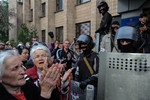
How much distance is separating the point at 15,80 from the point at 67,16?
17.3 meters

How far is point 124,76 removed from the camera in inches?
90.6

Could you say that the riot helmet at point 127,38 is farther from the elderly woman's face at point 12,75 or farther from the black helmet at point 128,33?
the elderly woman's face at point 12,75

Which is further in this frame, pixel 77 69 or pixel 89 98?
pixel 77 69

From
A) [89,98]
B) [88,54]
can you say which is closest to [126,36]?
[89,98]

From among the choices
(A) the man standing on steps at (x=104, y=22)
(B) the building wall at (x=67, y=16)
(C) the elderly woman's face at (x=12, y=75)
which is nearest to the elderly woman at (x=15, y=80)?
(C) the elderly woman's face at (x=12, y=75)

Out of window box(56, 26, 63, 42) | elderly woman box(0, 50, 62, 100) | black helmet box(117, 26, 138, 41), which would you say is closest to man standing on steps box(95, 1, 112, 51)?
black helmet box(117, 26, 138, 41)

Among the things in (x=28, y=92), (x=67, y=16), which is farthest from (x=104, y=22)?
(x=67, y=16)

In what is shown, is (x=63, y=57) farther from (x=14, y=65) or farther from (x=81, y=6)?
(x=81, y=6)

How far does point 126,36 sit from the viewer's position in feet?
9.16

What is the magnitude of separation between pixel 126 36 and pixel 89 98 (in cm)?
75

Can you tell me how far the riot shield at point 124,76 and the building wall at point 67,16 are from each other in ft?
36.3

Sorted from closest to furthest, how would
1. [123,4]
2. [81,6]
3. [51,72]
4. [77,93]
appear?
[51,72] < [77,93] < [123,4] < [81,6]

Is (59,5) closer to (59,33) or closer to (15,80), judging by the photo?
(59,33)

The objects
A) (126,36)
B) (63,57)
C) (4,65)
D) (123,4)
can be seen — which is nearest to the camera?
(4,65)
